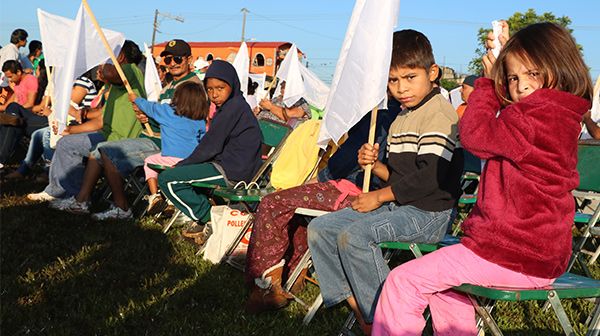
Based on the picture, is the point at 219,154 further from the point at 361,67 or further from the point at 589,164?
the point at 589,164

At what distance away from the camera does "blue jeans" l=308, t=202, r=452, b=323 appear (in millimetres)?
3303

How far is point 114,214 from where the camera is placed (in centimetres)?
668

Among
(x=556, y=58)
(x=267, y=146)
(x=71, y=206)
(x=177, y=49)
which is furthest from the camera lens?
(x=177, y=49)

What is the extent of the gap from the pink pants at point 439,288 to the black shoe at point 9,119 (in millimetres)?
8109

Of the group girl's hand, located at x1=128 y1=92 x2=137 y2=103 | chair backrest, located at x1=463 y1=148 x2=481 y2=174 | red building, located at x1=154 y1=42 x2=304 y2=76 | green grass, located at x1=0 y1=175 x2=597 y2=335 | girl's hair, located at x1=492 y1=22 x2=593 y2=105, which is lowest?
red building, located at x1=154 y1=42 x2=304 y2=76

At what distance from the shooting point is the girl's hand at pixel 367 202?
139 inches

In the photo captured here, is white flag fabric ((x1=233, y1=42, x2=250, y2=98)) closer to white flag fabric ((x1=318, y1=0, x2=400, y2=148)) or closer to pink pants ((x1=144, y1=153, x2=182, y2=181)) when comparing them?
pink pants ((x1=144, y1=153, x2=182, y2=181))

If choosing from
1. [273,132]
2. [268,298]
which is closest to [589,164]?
[268,298]

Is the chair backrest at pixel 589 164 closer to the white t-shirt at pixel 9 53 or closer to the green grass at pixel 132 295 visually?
the green grass at pixel 132 295

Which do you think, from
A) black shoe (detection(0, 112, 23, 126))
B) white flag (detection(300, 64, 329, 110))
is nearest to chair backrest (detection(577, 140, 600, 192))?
white flag (detection(300, 64, 329, 110))

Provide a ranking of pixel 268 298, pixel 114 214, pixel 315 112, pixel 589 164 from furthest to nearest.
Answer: pixel 315 112 → pixel 114 214 → pixel 589 164 → pixel 268 298

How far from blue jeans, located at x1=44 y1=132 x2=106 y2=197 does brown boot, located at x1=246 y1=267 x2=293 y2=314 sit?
12.3 feet

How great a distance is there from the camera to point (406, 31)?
372 cm

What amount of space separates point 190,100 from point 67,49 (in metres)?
1.49
